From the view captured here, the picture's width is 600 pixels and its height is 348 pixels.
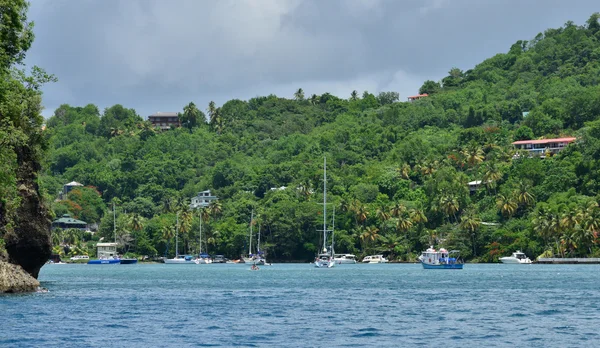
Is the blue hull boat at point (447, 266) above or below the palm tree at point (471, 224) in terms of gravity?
below

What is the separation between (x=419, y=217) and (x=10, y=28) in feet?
356

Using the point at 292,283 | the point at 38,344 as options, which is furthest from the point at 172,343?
A: the point at 292,283

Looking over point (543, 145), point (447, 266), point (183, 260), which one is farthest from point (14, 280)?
point (543, 145)

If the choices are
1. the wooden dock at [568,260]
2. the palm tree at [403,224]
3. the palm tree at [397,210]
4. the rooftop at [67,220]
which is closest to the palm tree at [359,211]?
the palm tree at [397,210]

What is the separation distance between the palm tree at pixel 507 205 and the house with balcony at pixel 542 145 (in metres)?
29.5

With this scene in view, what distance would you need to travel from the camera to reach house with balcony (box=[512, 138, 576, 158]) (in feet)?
573

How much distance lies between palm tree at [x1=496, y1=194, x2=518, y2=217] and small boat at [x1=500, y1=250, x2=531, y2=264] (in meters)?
10.6

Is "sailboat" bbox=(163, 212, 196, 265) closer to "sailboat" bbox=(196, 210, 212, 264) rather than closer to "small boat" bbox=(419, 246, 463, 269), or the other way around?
"sailboat" bbox=(196, 210, 212, 264)

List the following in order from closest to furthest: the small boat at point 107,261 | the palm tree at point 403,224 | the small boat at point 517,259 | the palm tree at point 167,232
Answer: the small boat at point 517,259, the palm tree at point 403,224, the small boat at point 107,261, the palm tree at point 167,232

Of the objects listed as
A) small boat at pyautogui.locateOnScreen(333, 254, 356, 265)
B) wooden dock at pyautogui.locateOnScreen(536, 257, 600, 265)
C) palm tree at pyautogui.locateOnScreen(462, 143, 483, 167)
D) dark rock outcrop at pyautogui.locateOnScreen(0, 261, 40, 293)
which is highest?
palm tree at pyautogui.locateOnScreen(462, 143, 483, 167)

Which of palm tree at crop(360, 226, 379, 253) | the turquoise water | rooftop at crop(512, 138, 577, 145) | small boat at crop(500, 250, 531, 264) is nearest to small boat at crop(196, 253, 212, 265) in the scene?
palm tree at crop(360, 226, 379, 253)

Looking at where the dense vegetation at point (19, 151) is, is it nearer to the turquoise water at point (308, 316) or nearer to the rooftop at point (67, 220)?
the turquoise water at point (308, 316)

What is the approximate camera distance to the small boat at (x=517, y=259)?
434 feet

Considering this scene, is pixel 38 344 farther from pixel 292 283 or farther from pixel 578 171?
pixel 578 171
